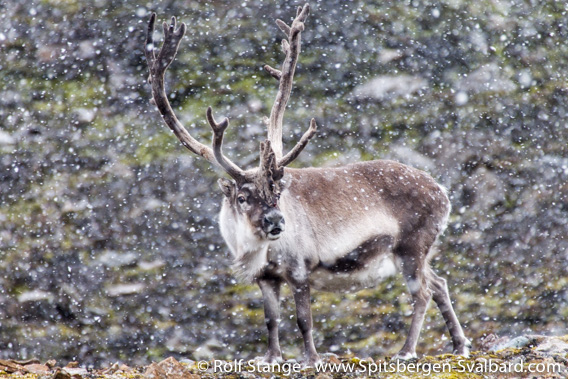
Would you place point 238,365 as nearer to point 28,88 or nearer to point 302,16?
point 302,16

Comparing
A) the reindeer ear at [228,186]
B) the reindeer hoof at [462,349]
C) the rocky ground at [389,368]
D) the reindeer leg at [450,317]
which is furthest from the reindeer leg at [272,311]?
the reindeer hoof at [462,349]

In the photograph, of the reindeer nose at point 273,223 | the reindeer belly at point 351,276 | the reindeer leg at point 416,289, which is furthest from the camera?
the reindeer leg at point 416,289

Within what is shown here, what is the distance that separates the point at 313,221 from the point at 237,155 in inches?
120

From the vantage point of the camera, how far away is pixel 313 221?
605 cm

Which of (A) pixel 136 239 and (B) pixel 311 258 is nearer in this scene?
(B) pixel 311 258

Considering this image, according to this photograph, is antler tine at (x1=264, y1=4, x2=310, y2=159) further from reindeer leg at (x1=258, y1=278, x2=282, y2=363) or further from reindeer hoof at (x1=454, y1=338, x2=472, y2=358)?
reindeer hoof at (x1=454, y1=338, x2=472, y2=358)

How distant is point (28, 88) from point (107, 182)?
2.07 m

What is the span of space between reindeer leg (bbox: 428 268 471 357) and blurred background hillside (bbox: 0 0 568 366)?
2303 millimetres

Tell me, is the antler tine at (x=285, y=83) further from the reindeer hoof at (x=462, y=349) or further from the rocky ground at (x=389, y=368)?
the reindeer hoof at (x=462, y=349)

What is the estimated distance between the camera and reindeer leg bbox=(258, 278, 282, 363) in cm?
573

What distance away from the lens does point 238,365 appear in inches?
210

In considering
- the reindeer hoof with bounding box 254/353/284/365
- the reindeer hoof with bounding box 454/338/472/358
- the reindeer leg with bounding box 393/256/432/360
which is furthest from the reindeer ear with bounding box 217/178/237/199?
the reindeer hoof with bounding box 454/338/472/358

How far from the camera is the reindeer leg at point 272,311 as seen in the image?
18.8ft

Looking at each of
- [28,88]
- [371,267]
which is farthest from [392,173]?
[28,88]
